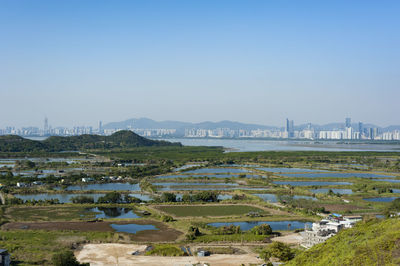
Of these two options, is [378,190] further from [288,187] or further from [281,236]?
[281,236]

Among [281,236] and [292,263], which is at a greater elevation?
[292,263]

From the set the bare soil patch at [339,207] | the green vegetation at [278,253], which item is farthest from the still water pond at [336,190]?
the green vegetation at [278,253]

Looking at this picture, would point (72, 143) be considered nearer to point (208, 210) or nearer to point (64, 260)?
point (208, 210)

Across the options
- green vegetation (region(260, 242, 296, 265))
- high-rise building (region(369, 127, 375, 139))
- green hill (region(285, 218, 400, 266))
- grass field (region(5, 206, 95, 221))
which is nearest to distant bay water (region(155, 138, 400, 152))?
high-rise building (region(369, 127, 375, 139))

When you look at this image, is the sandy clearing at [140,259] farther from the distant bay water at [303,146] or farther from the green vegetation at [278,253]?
the distant bay water at [303,146]

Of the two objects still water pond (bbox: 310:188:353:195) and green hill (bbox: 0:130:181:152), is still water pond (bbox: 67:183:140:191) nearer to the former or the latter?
still water pond (bbox: 310:188:353:195)

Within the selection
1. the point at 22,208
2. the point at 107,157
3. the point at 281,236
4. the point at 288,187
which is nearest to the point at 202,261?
the point at 281,236

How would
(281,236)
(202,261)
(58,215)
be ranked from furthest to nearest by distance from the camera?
(58,215) → (281,236) → (202,261)

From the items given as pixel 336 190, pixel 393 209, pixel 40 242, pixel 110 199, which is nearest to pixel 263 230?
pixel 393 209
